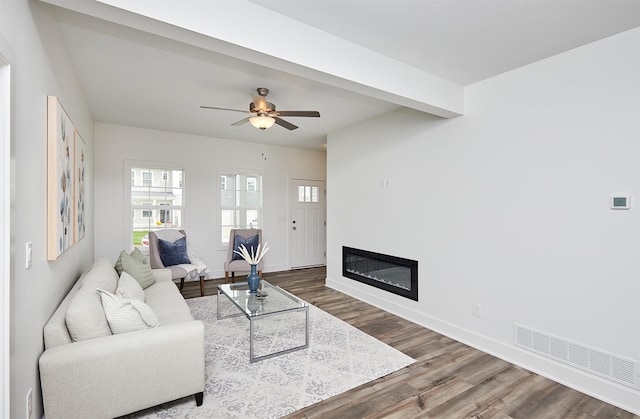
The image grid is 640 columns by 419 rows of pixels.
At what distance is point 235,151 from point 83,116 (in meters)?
2.45

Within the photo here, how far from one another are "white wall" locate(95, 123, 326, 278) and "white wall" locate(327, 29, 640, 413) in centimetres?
277

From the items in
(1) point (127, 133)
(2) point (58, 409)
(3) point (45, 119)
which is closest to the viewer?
(2) point (58, 409)

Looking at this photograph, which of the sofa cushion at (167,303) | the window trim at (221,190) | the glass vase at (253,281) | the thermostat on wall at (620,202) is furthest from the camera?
the window trim at (221,190)

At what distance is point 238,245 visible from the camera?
16.3 feet

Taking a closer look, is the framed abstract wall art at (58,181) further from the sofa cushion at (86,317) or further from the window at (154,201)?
the window at (154,201)

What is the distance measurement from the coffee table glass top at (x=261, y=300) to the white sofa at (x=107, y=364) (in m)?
0.73

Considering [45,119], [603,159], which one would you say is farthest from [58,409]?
[603,159]

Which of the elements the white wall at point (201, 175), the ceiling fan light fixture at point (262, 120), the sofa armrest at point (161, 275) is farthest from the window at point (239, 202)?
the ceiling fan light fixture at point (262, 120)

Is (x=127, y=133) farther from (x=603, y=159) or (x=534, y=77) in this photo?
(x=603, y=159)

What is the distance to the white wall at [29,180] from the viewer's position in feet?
4.25

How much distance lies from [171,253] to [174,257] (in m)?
0.07

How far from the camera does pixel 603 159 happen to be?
216 centimetres

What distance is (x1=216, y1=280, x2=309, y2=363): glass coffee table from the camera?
8.50 feet

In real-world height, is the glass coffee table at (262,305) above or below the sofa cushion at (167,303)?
below
